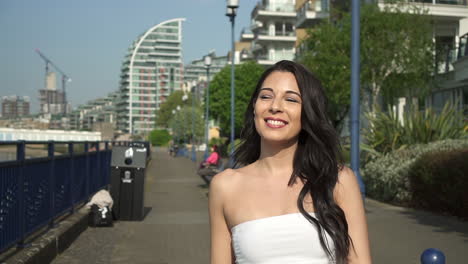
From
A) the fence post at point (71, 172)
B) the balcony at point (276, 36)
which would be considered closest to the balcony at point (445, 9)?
the fence post at point (71, 172)

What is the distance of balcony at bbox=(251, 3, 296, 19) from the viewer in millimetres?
73312

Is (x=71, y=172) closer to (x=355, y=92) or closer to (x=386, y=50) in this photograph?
(x=355, y=92)

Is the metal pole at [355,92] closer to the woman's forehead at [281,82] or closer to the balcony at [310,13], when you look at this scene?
the woman's forehead at [281,82]

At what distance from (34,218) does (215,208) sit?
6.36 m

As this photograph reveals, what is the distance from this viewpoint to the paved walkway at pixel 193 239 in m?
8.34

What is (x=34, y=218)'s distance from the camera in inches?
328

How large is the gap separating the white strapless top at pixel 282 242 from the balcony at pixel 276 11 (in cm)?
7208

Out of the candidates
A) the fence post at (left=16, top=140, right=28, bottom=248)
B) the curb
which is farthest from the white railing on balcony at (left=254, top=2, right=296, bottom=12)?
the fence post at (left=16, top=140, right=28, bottom=248)

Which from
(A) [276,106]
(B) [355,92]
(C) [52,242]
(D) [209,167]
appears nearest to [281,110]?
(A) [276,106]

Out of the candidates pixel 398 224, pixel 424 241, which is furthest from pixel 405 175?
pixel 424 241

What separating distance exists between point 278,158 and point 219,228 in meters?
0.36

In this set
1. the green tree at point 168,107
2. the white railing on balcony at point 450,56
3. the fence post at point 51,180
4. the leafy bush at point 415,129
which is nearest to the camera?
the fence post at point 51,180

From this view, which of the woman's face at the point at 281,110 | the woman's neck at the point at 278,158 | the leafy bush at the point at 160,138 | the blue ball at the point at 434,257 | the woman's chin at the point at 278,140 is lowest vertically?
the leafy bush at the point at 160,138

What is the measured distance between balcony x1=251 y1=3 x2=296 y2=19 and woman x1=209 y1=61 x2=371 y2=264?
71792 millimetres
